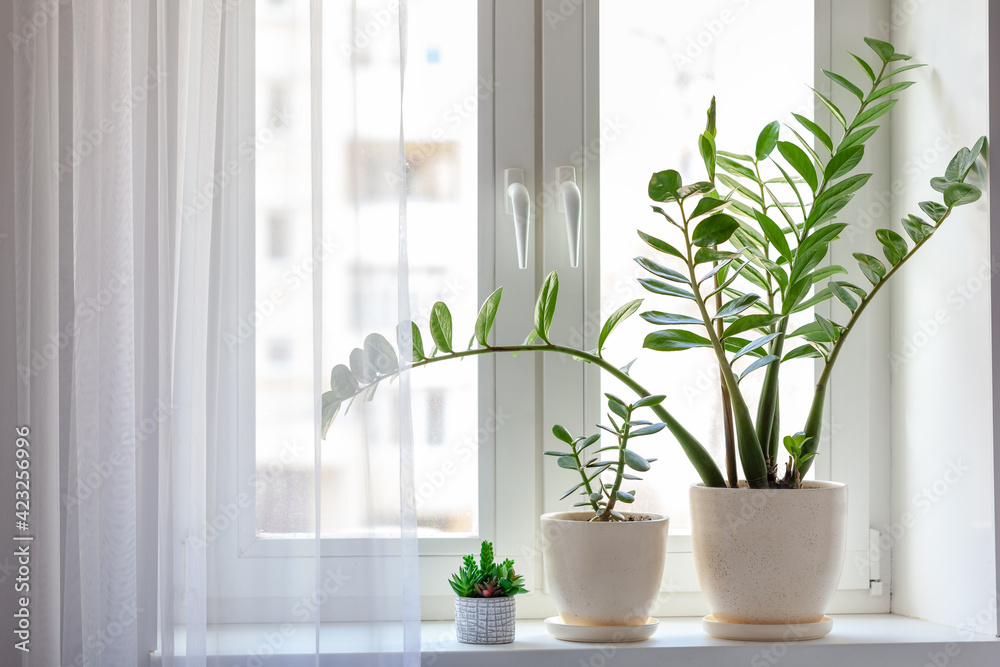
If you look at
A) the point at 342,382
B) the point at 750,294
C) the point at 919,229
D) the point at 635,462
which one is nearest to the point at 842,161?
the point at 919,229

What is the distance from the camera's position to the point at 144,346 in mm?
1062

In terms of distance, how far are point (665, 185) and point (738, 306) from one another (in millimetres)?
180

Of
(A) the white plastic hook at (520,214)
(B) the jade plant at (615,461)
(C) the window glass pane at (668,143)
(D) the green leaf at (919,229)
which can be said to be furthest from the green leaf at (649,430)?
(D) the green leaf at (919,229)

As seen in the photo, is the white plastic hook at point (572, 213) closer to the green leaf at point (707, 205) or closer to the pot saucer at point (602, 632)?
the green leaf at point (707, 205)

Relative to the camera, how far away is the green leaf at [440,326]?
116 centimetres

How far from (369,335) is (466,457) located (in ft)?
1.08

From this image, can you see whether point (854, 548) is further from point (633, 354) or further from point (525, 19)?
point (525, 19)

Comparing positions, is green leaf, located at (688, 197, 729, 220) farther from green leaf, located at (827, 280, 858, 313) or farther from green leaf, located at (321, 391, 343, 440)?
green leaf, located at (321, 391, 343, 440)

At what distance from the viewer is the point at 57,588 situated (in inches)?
40.9

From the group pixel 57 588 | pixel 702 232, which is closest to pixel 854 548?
pixel 702 232

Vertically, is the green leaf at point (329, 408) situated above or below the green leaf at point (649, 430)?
above

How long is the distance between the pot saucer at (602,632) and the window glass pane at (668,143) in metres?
0.23

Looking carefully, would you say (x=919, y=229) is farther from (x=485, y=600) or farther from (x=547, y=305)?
(x=485, y=600)

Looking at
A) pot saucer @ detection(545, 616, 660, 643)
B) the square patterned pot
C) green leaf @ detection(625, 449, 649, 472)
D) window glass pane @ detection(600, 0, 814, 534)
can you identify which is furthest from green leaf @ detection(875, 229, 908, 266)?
the square patterned pot
